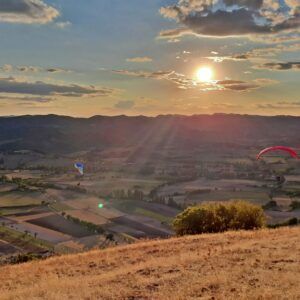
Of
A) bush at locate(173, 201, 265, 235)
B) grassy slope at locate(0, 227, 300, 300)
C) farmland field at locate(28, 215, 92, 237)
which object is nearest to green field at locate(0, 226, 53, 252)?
farmland field at locate(28, 215, 92, 237)

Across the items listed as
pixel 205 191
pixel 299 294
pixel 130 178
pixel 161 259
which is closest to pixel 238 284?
pixel 299 294

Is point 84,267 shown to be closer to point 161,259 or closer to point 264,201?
point 161,259

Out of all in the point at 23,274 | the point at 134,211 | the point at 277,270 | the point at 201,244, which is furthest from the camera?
the point at 134,211

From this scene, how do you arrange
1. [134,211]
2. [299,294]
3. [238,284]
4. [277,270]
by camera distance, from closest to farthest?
[299,294] → [238,284] → [277,270] → [134,211]

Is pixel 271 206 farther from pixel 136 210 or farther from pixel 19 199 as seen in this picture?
pixel 19 199

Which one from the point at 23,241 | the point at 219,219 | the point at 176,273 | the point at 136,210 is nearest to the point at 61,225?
the point at 23,241

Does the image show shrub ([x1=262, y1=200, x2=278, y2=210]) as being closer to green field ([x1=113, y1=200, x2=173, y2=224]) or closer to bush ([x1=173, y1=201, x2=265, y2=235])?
green field ([x1=113, y1=200, x2=173, y2=224])
